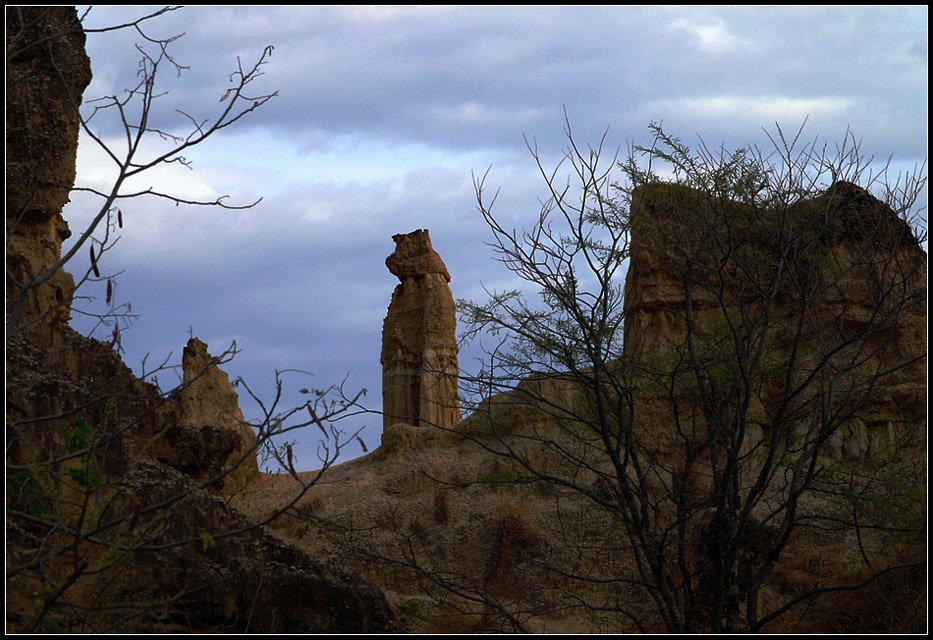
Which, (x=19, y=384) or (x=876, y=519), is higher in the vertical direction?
(x=19, y=384)

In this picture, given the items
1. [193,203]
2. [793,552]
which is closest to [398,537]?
[793,552]

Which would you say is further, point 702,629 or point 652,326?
point 652,326

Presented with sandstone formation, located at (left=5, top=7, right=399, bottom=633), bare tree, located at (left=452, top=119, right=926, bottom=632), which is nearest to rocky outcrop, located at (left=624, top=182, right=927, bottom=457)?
bare tree, located at (left=452, top=119, right=926, bottom=632)

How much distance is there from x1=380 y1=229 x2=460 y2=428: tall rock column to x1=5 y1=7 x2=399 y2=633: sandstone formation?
1466cm

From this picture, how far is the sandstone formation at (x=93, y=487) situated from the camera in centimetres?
630

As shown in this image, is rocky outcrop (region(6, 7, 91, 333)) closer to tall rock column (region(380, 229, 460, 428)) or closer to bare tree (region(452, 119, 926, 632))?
bare tree (region(452, 119, 926, 632))

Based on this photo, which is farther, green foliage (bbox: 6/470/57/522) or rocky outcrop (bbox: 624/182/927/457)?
rocky outcrop (bbox: 624/182/927/457)

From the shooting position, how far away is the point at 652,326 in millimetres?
18844

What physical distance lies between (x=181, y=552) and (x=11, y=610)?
1.69 meters

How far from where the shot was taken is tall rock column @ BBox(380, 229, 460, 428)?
965 inches

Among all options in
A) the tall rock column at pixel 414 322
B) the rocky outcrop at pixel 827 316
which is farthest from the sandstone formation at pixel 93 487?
the tall rock column at pixel 414 322

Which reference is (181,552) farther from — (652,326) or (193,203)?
(652,326)

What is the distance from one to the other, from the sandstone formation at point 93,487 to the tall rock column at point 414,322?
14.7m

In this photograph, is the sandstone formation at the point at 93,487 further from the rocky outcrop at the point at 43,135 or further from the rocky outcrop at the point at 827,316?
the rocky outcrop at the point at 827,316
